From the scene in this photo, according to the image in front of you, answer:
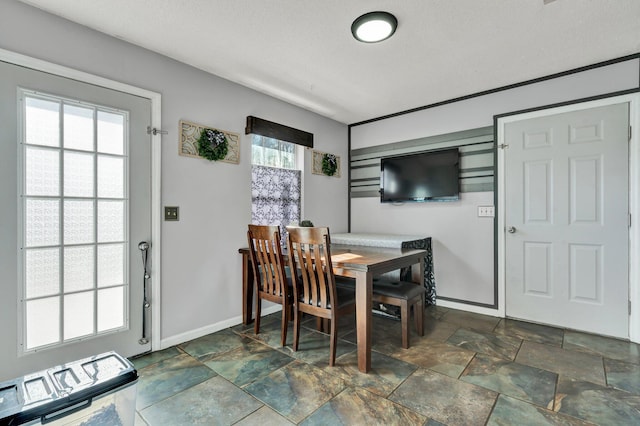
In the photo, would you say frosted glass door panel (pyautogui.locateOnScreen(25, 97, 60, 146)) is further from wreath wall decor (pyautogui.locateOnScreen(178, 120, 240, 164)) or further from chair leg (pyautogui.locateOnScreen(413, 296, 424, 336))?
chair leg (pyautogui.locateOnScreen(413, 296, 424, 336))

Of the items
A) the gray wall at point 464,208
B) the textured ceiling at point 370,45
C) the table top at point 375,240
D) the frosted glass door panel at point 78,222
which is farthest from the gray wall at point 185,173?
the gray wall at point 464,208

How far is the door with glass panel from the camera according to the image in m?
1.87

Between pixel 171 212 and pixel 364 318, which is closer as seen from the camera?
pixel 364 318

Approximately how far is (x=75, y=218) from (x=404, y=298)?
2423 millimetres

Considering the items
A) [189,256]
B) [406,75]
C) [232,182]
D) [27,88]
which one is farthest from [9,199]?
[406,75]

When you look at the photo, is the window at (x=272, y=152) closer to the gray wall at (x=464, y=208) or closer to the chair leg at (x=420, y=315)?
the gray wall at (x=464, y=208)

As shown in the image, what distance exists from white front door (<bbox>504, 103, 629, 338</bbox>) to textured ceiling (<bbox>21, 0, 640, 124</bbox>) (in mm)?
588

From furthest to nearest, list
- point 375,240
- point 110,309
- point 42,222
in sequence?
point 375,240 < point 110,309 < point 42,222

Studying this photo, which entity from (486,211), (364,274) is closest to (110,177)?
(364,274)

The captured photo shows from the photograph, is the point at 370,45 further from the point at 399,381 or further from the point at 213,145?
the point at 399,381

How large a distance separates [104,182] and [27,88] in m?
0.68

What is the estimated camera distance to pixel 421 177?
3670 mm

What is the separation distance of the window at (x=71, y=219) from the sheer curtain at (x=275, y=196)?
122cm

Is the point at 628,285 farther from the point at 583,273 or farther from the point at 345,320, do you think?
the point at 345,320
